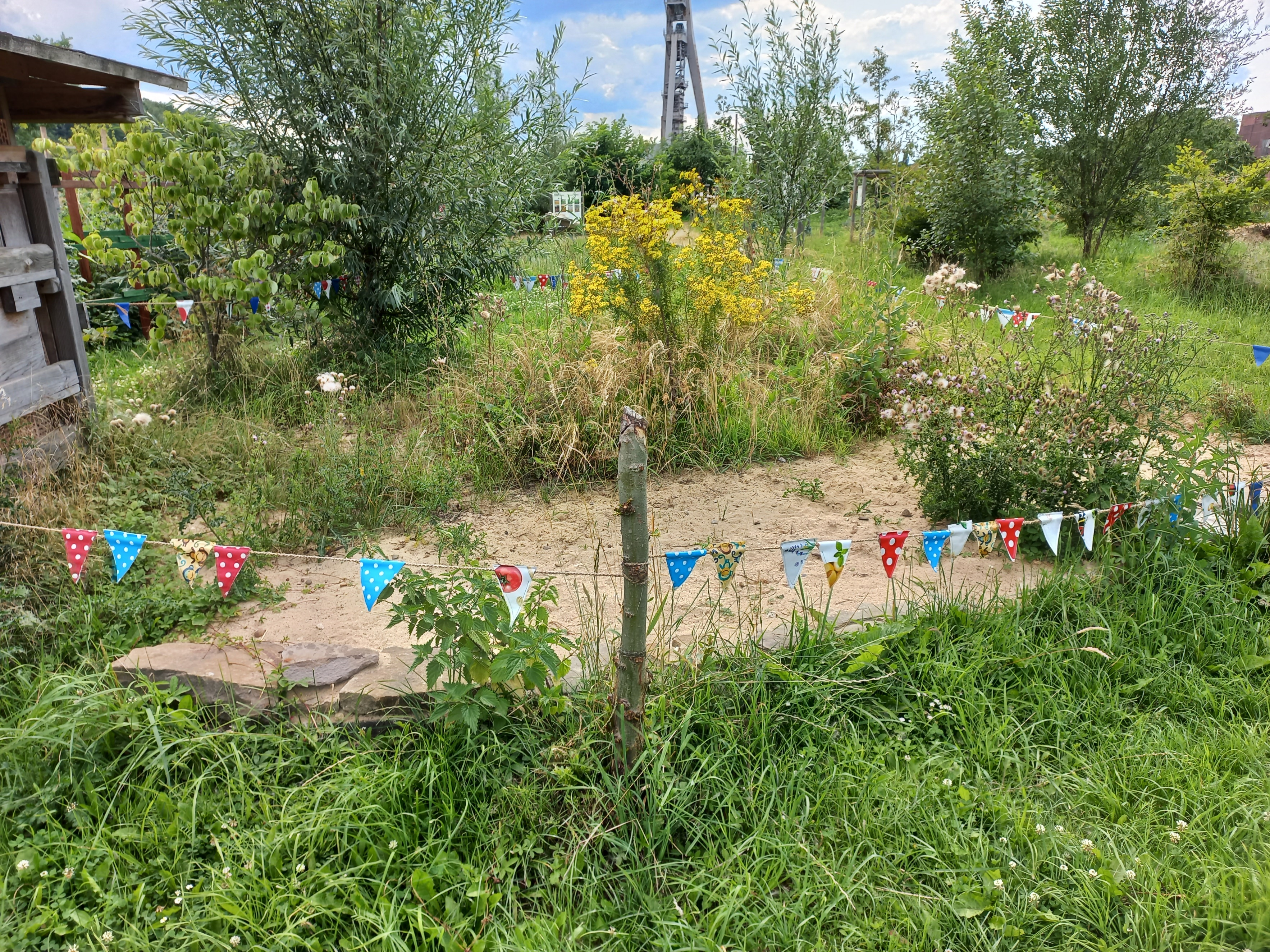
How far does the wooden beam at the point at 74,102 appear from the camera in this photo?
5.00 metres

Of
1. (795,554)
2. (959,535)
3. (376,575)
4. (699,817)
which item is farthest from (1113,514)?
(376,575)

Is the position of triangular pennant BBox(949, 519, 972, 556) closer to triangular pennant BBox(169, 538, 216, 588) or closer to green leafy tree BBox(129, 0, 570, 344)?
triangular pennant BBox(169, 538, 216, 588)

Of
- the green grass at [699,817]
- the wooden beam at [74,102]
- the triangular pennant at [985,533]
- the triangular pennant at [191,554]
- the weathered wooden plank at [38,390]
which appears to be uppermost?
the wooden beam at [74,102]

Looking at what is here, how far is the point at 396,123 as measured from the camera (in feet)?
21.5

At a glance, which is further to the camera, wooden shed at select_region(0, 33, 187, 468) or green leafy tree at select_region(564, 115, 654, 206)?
green leafy tree at select_region(564, 115, 654, 206)

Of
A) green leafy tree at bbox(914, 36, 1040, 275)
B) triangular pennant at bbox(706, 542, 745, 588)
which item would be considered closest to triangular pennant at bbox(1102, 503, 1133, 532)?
triangular pennant at bbox(706, 542, 745, 588)

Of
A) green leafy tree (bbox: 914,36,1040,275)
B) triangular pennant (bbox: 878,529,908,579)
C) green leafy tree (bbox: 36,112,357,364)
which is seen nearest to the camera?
triangular pennant (bbox: 878,529,908,579)

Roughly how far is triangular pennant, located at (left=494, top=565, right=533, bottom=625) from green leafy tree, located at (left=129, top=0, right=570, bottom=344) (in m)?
4.68

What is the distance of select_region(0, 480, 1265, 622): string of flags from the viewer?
2.83 metres

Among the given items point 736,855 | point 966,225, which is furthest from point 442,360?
point 966,225

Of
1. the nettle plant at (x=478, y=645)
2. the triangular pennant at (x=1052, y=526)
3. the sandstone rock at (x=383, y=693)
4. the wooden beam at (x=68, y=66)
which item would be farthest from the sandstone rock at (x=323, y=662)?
the wooden beam at (x=68, y=66)

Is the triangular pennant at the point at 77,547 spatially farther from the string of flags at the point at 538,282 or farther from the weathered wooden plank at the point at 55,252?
the string of flags at the point at 538,282

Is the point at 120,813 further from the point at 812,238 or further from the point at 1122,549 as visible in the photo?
the point at 812,238

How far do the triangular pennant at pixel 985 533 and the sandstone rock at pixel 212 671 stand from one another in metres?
2.94
